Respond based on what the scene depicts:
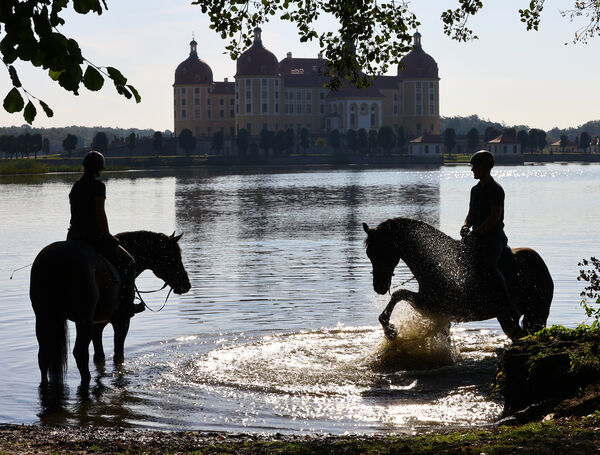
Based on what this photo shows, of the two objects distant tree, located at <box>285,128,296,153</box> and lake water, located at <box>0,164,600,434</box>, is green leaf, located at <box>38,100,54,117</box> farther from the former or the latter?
distant tree, located at <box>285,128,296,153</box>

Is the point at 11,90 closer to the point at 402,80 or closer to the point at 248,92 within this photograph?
the point at 248,92

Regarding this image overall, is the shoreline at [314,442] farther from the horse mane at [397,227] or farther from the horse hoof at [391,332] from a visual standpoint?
the horse hoof at [391,332]

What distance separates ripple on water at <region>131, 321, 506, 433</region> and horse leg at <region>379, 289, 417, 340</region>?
14 centimetres

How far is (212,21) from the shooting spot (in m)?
11.9

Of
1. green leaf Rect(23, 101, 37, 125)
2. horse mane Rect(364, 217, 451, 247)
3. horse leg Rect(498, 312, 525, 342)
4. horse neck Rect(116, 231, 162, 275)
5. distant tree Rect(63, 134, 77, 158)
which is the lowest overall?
horse leg Rect(498, 312, 525, 342)

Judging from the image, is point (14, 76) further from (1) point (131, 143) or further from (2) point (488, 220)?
(1) point (131, 143)

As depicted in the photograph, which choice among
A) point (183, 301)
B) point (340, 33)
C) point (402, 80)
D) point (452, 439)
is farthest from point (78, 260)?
point (402, 80)

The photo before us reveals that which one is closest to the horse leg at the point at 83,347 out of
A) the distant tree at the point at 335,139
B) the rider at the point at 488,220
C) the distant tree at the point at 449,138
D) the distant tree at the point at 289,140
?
the rider at the point at 488,220

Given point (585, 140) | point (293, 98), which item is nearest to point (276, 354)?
point (293, 98)

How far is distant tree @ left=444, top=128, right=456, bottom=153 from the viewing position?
15412 cm

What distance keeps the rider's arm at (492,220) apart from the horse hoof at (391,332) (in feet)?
5.13

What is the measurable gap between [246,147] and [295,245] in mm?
119444

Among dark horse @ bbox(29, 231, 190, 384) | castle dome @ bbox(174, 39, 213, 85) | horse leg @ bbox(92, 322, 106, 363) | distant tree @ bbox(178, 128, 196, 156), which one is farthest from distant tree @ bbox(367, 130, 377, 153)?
dark horse @ bbox(29, 231, 190, 384)

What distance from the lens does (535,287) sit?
9680mm
